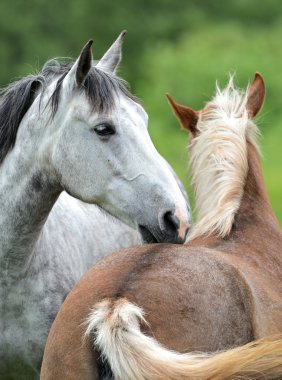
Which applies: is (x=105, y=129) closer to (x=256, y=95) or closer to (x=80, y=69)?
(x=80, y=69)

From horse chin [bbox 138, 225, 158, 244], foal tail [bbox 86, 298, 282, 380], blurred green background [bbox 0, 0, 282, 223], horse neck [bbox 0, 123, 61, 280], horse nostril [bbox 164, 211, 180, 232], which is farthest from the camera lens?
A: blurred green background [bbox 0, 0, 282, 223]

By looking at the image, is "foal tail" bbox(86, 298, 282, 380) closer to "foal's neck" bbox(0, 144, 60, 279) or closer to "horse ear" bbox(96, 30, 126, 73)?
"foal's neck" bbox(0, 144, 60, 279)

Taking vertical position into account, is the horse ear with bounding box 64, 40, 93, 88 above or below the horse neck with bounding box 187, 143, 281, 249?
above

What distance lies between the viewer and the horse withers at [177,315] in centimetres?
347

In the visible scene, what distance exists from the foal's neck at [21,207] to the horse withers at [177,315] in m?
0.75

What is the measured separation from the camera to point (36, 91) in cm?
478

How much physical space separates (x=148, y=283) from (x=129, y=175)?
0.78 metres

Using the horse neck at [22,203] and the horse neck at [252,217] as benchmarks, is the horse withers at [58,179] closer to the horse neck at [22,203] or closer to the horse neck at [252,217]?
the horse neck at [22,203]

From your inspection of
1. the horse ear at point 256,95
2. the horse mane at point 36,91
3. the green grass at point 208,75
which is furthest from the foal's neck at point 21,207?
the green grass at point 208,75

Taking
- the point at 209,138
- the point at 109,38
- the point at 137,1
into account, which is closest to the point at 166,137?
the point at 109,38

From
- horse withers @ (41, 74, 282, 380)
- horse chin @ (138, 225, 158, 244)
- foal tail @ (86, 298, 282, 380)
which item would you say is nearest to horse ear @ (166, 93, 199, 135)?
horse withers @ (41, 74, 282, 380)

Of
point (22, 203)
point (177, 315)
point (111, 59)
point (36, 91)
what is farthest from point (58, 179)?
point (177, 315)

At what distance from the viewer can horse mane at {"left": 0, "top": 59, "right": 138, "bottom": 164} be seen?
178 inches

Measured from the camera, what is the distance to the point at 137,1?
2559cm
